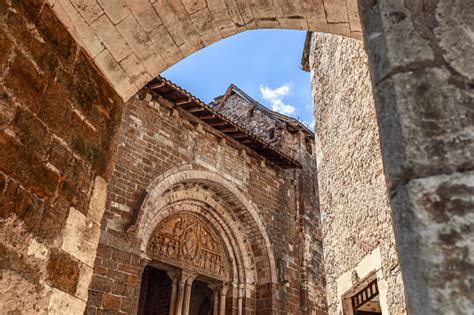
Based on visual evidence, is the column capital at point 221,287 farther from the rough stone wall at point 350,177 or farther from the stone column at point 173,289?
the rough stone wall at point 350,177

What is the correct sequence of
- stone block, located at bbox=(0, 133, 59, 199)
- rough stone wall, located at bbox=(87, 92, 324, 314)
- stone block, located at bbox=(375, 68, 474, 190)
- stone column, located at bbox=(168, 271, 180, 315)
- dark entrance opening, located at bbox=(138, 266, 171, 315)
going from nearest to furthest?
stone block, located at bbox=(375, 68, 474, 190), stone block, located at bbox=(0, 133, 59, 199), rough stone wall, located at bbox=(87, 92, 324, 314), stone column, located at bbox=(168, 271, 180, 315), dark entrance opening, located at bbox=(138, 266, 171, 315)

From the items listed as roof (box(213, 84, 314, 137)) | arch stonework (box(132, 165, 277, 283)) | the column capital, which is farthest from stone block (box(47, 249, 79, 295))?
roof (box(213, 84, 314, 137))

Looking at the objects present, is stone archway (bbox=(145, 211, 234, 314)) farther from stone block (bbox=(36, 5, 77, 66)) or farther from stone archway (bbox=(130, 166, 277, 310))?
stone block (bbox=(36, 5, 77, 66))

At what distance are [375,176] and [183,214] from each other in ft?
18.1

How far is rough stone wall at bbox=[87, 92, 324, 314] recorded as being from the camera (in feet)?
21.1

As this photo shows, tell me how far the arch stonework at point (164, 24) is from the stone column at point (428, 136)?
1.60m

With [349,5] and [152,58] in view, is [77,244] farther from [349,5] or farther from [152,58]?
[349,5]

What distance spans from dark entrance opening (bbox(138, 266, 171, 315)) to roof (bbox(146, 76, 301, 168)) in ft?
12.6

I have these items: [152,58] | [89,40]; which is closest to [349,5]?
[152,58]

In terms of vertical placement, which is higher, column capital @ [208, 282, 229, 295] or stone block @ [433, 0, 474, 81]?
column capital @ [208, 282, 229, 295]

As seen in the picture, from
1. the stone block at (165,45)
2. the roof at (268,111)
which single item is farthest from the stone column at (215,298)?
the stone block at (165,45)

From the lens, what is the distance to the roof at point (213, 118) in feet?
25.8

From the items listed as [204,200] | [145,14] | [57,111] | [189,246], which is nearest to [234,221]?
[204,200]

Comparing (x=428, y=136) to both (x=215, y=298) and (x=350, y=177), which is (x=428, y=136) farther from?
(x=215, y=298)
